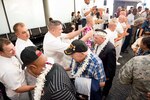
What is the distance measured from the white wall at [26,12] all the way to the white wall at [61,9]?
55 centimetres

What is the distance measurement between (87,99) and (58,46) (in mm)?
947

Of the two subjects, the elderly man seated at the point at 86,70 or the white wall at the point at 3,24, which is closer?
the elderly man seated at the point at 86,70

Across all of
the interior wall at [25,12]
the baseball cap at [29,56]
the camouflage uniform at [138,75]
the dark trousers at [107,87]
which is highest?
the interior wall at [25,12]

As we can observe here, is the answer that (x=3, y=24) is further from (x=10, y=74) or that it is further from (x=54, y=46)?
(x=10, y=74)

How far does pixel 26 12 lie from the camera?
530 centimetres

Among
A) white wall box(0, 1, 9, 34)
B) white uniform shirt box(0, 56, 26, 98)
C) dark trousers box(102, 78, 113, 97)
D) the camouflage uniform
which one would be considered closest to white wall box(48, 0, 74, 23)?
white wall box(0, 1, 9, 34)

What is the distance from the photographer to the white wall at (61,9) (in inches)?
239

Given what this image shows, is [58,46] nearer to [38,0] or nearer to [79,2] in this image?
[38,0]

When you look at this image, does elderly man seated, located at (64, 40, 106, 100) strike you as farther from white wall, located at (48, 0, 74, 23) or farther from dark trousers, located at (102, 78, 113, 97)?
white wall, located at (48, 0, 74, 23)

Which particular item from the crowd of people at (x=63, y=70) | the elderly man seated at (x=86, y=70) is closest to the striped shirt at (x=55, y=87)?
the crowd of people at (x=63, y=70)

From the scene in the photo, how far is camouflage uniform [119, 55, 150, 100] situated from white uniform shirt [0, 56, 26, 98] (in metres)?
1.30

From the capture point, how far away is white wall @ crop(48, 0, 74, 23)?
6.06 metres

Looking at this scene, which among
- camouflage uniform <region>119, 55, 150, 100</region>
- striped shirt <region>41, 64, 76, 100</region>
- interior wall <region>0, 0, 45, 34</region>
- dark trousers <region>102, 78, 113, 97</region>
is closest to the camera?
striped shirt <region>41, 64, 76, 100</region>

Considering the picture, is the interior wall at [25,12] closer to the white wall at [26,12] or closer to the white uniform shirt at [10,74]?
the white wall at [26,12]
